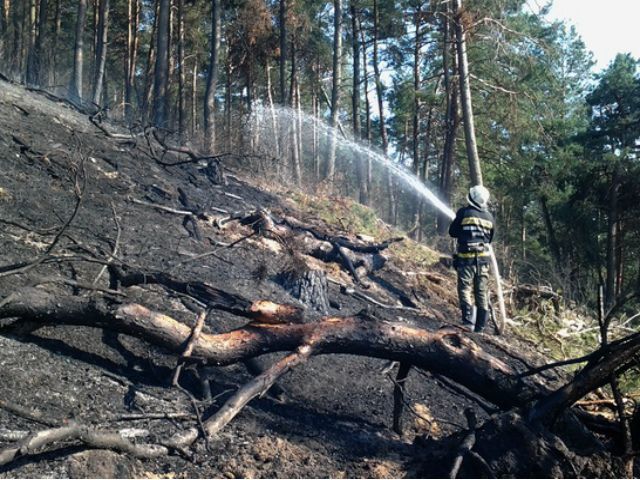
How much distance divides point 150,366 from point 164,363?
0.55 ft

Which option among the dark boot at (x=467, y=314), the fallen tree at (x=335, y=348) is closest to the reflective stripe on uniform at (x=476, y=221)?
the dark boot at (x=467, y=314)

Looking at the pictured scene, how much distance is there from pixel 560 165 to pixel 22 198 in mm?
19442

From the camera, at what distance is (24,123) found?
8.30 metres

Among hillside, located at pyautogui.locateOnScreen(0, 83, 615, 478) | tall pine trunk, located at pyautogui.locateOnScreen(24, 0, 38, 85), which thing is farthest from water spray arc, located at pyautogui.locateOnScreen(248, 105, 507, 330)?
hillside, located at pyautogui.locateOnScreen(0, 83, 615, 478)

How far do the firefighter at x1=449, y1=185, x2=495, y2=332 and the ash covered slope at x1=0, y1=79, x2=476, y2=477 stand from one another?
2.02 feet

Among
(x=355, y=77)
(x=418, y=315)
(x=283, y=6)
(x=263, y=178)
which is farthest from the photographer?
(x=355, y=77)

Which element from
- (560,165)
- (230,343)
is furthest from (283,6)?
(230,343)

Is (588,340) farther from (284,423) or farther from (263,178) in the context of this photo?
(263,178)

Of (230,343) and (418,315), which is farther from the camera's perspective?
(418,315)

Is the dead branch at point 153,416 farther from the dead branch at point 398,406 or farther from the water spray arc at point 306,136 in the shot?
the water spray arc at point 306,136

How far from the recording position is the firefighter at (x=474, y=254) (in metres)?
6.98

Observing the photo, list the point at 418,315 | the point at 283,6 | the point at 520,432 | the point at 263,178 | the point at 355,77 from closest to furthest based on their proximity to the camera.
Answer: the point at 520,432, the point at 418,315, the point at 263,178, the point at 283,6, the point at 355,77

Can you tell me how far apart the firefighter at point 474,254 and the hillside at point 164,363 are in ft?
1.91

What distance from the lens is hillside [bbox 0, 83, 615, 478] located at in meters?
→ 3.22
